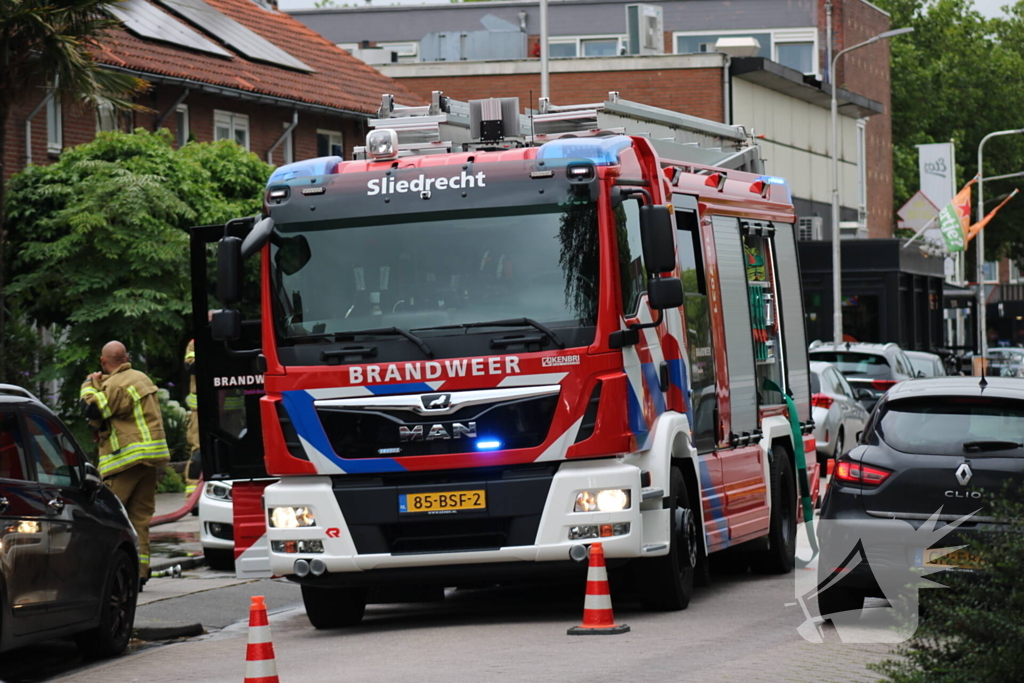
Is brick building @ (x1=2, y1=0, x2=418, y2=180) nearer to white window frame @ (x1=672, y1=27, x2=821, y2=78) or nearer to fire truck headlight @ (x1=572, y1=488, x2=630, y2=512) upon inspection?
fire truck headlight @ (x1=572, y1=488, x2=630, y2=512)

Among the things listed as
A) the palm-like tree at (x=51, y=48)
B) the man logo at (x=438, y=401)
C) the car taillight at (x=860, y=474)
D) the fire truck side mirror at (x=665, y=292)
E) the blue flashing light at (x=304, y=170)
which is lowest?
the car taillight at (x=860, y=474)

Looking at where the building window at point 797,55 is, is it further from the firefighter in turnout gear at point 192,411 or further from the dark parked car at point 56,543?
the dark parked car at point 56,543

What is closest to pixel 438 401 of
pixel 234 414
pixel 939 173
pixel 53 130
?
pixel 234 414

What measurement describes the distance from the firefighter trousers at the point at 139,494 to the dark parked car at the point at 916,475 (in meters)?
5.89

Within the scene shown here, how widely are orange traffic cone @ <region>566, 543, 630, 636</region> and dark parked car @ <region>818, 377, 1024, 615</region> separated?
52.2 inches

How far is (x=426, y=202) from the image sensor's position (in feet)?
36.2

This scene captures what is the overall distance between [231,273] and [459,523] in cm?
207

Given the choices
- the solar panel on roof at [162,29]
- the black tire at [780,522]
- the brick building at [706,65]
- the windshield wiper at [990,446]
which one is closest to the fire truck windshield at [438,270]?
the windshield wiper at [990,446]

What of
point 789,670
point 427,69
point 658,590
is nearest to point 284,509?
point 658,590

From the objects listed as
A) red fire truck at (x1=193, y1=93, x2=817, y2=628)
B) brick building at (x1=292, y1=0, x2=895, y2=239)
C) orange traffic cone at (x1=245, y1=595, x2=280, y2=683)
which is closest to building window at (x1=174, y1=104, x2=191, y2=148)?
brick building at (x1=292, y1=0, x2=895, y2=239)

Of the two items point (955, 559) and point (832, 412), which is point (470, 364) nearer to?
point (955, 559)

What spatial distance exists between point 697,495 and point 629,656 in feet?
8.41

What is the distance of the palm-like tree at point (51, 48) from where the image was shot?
17.5 meters

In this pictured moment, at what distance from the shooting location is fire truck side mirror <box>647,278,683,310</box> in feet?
35.1
